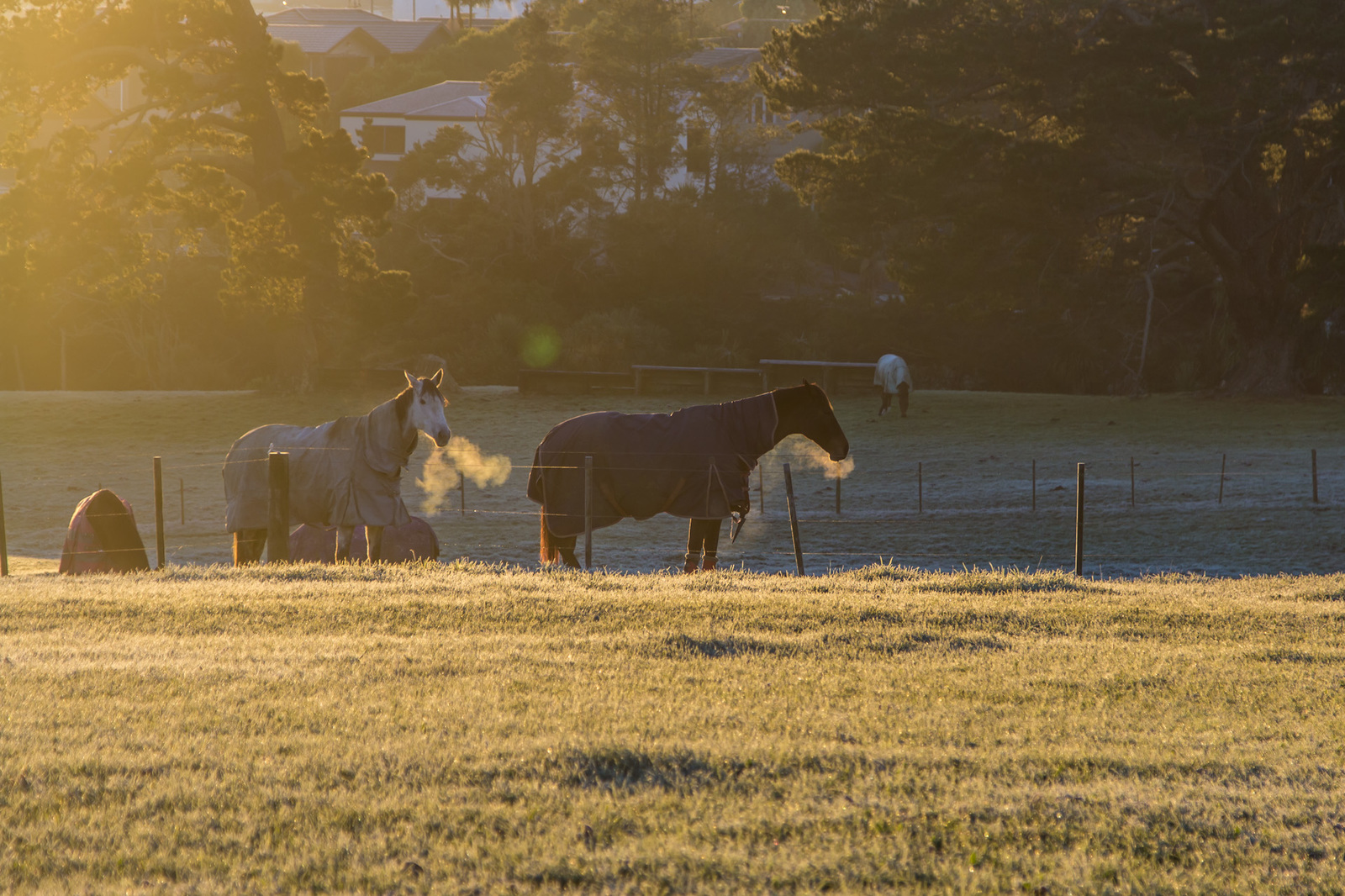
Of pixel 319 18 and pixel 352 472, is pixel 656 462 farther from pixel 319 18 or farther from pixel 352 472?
pixel 319 18

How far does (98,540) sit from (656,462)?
6.16 metres

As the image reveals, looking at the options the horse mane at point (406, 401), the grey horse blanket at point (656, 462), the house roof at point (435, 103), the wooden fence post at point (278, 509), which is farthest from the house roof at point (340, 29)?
the grey horse blanket at point (656, 462)

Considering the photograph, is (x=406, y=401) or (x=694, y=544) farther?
(x=406, y=401)

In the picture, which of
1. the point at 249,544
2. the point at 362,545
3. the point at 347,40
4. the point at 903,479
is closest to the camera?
the point at 362,545

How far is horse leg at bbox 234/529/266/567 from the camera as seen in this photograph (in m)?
14.6

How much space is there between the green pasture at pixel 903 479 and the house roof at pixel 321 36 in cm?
4391

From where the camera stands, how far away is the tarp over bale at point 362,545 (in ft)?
47.3

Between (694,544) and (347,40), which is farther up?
(347,40)

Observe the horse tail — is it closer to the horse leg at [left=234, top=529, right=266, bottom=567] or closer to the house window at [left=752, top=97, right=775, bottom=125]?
the horse leg at [left=234, top=529, right=266, bottom=567]

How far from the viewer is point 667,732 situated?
577cm

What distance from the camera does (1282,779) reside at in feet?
17.2

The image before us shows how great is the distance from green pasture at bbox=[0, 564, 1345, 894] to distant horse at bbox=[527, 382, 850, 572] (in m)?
3.09

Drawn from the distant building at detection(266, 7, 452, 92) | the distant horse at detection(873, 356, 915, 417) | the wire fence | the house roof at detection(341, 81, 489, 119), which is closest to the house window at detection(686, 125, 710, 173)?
the house roof at detection(341, 81, 489, 119)

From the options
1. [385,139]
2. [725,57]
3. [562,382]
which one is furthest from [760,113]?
[562,382]
